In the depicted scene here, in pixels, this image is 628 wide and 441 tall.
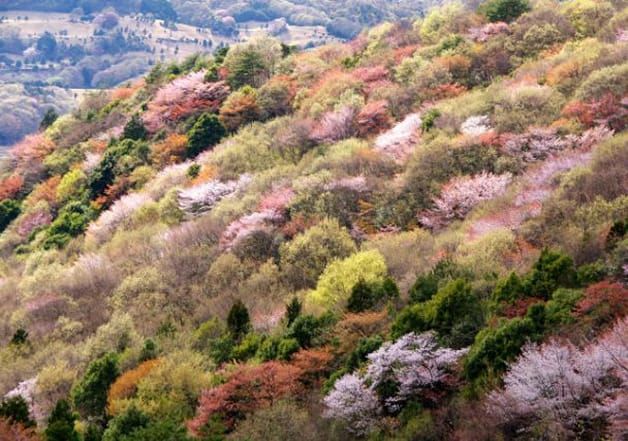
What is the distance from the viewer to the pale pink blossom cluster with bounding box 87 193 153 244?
5403 cm

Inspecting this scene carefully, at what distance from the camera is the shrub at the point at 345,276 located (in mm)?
32031

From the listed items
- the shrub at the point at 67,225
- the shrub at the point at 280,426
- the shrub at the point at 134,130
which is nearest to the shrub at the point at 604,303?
the shrub at the point at 280,426

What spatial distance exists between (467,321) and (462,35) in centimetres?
4459

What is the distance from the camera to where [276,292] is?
118 feet

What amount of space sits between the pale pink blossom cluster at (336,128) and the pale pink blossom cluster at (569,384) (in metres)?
37.1

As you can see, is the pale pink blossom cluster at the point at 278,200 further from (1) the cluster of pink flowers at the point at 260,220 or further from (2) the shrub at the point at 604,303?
(2) the shrub at the point at 604,303

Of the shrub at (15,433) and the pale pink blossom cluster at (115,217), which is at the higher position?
the shrub at (15,433)

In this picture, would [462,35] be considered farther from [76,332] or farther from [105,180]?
[76,332]

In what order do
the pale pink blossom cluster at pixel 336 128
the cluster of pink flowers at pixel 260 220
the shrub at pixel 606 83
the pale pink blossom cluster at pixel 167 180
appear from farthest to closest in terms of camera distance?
the pale pink blossom cluster at pixel 167 180 < the pale pink blossom cluster at pixel 336 128 < the shrub at pixel 606 83 < the cluster of pink flowers at pixel 260 220

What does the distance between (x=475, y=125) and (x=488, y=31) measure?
20860mm

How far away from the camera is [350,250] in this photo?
36.9 m

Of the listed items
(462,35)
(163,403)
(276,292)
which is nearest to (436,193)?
(276,292)

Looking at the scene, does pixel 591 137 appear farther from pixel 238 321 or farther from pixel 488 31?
pixel 488 31

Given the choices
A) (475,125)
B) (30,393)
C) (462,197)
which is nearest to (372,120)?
(475,125)
